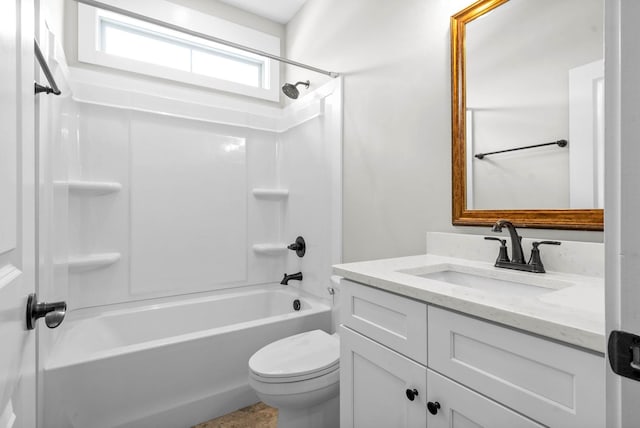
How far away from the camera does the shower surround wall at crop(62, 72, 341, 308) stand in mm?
2068

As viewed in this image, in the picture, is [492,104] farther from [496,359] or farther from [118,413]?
[118,413]

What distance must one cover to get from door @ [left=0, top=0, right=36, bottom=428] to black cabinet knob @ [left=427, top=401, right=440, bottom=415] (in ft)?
2.77

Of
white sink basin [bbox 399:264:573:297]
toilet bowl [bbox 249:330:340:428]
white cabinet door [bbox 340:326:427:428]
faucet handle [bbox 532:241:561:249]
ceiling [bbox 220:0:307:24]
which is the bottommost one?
toilet bowl [bbox 249:330:340:428]

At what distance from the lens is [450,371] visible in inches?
30.4

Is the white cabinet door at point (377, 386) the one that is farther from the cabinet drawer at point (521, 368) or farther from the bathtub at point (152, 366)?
the bathtub at point (152, 366)

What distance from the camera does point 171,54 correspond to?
2.44 m

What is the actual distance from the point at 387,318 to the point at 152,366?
1218 mm

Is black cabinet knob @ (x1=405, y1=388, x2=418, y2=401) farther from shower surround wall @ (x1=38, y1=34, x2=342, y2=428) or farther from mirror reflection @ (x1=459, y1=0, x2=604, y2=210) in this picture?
shower surround wall @ (x1=38, y1=34, x2=342, y2=428)

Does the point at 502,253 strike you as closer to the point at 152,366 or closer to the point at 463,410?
the point at 463,410

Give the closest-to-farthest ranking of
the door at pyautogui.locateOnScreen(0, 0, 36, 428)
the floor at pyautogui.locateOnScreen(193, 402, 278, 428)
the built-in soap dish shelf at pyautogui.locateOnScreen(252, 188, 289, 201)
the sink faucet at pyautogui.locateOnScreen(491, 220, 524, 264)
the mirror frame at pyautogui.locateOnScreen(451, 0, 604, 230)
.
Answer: the door at pyautogui.locateOnScreen(0, 0, 36, 428), the sink faucet at pyautogui.locateOnScreen(491, 220, 524, 264), the mirror frame at pyautogui.locateOnScreen(451, 0, 604, 230), the floor at pyautogui.locateOnScreen(193, 402, 278, 428), the built-in soap dish shelf at pyautogui.locateOnScreen(252, 188, 289, 201)

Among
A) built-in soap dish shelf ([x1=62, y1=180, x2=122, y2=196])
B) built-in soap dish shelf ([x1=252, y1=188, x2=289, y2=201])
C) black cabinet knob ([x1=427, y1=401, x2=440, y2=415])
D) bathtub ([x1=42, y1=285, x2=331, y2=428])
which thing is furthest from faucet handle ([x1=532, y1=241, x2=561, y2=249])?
built-in soap dish shelf ([x1=62, y1=180, x2=122, y2=196])

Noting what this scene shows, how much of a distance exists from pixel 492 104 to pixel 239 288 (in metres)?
2.13

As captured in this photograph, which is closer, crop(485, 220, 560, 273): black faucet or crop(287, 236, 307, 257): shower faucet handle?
crop(485, 220, 560, 273): black faucet

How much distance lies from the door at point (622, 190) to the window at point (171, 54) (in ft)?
8.38
